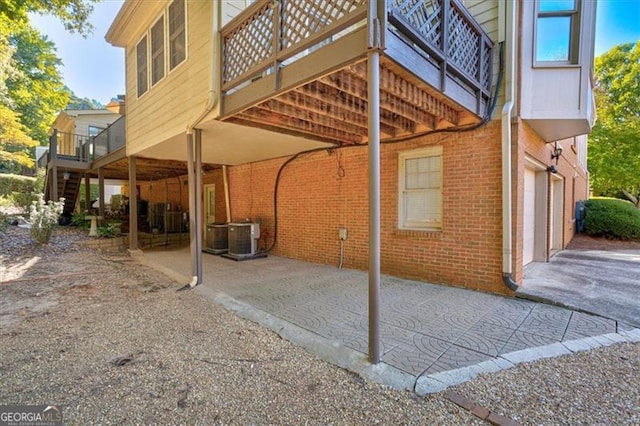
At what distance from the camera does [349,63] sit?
119 inches

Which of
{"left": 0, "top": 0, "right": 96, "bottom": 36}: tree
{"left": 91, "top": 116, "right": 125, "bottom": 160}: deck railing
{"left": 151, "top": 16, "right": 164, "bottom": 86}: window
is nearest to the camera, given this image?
{"left": 151, "top": 16, "right": 164, "bottom": 86}: window

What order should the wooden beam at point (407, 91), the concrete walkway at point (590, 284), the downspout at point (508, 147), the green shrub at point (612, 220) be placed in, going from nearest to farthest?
the wooden beam at point (407, 91), the concrete walkway at point (590, 284), the downspout at point (508, 147), the green shrub at point (612, 220)

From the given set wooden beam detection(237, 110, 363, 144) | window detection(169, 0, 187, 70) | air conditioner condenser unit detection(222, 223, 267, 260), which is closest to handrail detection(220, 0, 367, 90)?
wooden beam detection(237, 110, 363, 144)

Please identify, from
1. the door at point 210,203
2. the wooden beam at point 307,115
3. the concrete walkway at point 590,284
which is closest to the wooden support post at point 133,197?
the door at point 210,203

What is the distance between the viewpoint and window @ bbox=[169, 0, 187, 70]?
611cm

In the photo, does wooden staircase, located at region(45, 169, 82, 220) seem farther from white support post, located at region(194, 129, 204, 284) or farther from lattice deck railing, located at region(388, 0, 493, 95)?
lattice deck railing, located at region(388, 0, 493, 95)

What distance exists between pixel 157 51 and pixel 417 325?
7910 mm

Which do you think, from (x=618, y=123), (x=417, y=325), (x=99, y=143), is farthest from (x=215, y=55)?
(x=618, y=123)

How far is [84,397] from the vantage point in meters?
2.32

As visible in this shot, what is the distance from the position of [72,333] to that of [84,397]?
158cm

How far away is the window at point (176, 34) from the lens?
6109mm

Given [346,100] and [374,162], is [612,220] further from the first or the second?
[374,162]

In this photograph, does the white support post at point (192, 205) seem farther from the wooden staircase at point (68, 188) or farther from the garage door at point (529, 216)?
the wooden staircase at point (68, 188)

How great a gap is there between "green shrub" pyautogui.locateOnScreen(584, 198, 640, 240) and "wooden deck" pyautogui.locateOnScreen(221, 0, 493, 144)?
10054 mm
